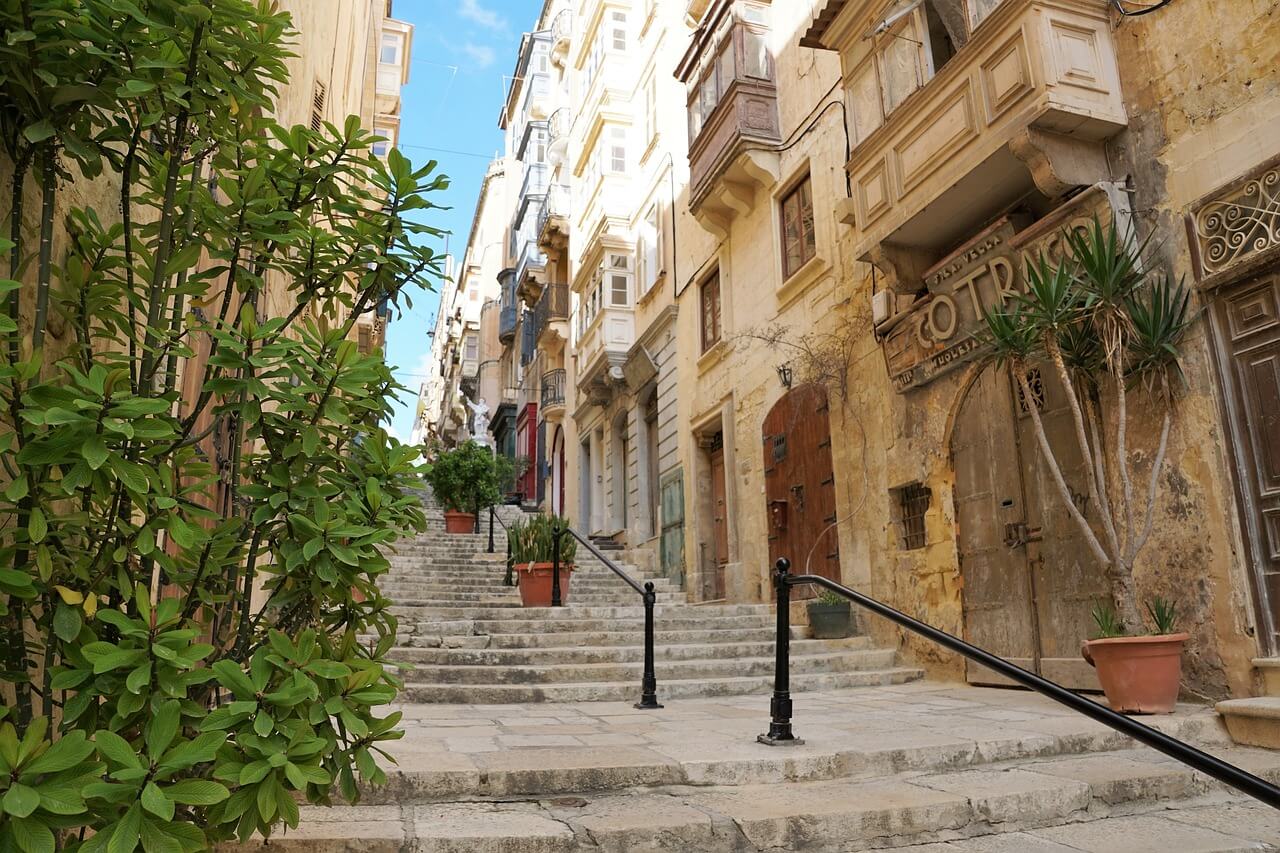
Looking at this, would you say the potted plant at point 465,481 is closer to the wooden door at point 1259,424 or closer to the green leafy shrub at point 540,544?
the green leafy shrub at point 540,544

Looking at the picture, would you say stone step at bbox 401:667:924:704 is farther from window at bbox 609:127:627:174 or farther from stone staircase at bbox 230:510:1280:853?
window at bbox 609:127:627:174

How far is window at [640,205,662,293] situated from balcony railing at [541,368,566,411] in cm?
712

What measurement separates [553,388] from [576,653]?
16641mm

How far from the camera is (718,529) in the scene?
530 inches

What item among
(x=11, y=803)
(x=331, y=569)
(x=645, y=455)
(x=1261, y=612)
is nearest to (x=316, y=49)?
(x=331, y=569)

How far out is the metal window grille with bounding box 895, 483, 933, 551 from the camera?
8.70 metres

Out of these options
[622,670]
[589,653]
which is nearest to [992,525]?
[622,670]

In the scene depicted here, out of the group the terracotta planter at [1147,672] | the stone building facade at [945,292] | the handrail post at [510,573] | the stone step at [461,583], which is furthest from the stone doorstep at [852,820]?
the handrail post at [510,573]

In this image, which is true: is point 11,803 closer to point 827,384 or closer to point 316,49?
point 316,49

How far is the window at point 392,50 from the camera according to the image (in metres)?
21.3

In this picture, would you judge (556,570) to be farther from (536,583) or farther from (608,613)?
(608,613)

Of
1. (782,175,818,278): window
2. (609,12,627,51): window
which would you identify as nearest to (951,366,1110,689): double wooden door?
(782,175,818,278): window

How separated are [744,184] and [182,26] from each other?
1088cm

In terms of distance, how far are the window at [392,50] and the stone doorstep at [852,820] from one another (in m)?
21.2
